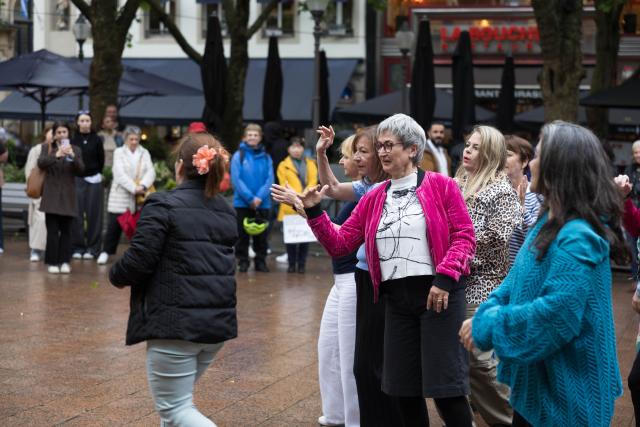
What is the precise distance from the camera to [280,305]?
463 inches

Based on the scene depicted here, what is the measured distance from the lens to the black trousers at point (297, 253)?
1495cm

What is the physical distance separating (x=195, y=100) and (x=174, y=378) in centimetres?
3120

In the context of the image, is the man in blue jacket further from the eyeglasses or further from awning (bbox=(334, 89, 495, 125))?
awning (bbox=(334, 89, 495, 125))

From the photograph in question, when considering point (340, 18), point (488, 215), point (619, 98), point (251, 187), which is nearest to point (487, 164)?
point (488, 215)

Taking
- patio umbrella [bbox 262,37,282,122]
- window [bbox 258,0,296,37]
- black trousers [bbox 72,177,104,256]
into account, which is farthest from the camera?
window [bbox 258,0,296,37]

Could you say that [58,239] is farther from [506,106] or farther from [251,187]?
[506,106]

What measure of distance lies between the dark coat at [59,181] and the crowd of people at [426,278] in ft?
24.9

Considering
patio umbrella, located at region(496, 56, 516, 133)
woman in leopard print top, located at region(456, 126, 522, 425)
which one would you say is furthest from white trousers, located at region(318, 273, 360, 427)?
patio umbrella, located at region(496, 56, 516, 133)

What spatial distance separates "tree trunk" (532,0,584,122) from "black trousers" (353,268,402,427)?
38.4ft

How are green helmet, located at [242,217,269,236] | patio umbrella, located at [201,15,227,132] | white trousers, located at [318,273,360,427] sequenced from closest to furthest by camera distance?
A: white trousers, located at [318,273,360,427]
green helmet, located at [242,217,269,236]
patio umbrella, located at [201,15,227,132]

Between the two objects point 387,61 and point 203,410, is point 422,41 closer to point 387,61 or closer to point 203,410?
point 203,410

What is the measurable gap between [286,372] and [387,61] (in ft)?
93.4

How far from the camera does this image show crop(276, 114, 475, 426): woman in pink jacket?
5.24 metres

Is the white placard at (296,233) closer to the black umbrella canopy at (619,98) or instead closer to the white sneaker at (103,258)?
the white sneaker at (103,258)
